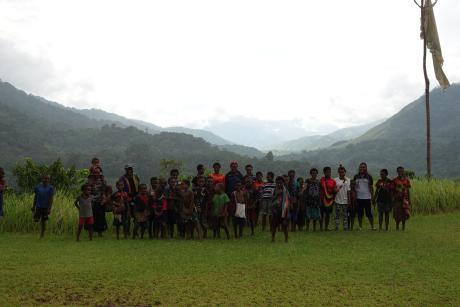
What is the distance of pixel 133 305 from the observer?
238 inches

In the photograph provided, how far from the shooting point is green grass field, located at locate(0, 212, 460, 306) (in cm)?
635

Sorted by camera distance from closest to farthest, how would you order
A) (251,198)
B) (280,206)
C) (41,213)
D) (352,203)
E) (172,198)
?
(280,206)
(172,198)
(41,213)
(251,198)
(352,203)

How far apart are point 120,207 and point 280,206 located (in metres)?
3.85

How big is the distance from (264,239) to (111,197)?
387 centimetres

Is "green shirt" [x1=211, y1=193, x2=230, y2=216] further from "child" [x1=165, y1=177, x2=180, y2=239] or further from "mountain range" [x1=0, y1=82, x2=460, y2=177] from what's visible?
"mountain range" [x1=0, y1=82, x2=460, y2=177]

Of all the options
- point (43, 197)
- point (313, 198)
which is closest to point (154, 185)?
point (43, 197)

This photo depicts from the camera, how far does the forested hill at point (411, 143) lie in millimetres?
117125

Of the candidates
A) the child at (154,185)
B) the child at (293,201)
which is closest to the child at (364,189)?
the child at (293,201)

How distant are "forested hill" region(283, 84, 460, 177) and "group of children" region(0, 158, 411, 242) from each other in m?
97.9

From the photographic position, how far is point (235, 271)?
7.79m

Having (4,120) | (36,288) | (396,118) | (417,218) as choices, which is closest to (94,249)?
(36,288)

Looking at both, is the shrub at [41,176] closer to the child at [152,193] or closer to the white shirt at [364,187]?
the child at [152,193]

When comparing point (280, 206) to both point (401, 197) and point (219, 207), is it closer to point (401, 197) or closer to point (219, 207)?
point (219, 207)

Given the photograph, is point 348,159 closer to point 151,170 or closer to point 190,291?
point 151,170
